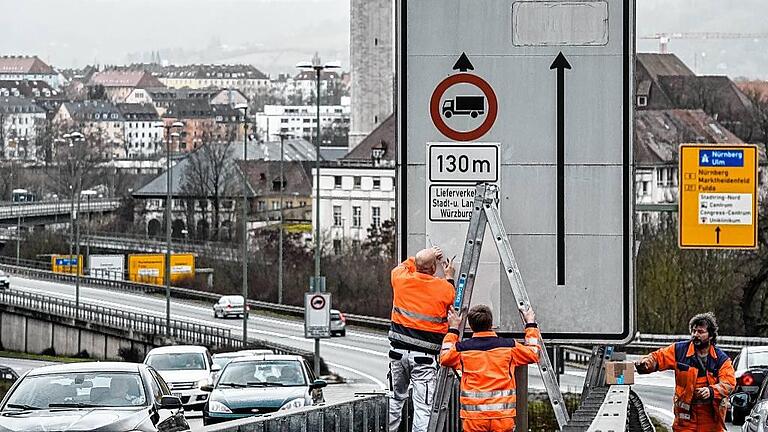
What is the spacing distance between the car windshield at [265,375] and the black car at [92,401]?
8.79 meters

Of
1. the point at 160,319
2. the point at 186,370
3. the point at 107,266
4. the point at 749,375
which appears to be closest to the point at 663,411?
the point at 186,370

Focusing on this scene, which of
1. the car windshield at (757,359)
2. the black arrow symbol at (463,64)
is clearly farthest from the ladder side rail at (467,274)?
the car windshield at (757,359)

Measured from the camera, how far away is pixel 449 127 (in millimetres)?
9938

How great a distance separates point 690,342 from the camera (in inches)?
579

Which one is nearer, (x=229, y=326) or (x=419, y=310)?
(x=419, y=310)

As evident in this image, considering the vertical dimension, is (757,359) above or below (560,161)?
below

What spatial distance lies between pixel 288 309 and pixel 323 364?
96.5 feet

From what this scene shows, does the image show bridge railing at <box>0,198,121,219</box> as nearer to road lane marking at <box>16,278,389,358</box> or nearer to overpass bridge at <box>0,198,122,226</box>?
overpass bridge at <box>0,198,122,226</box>

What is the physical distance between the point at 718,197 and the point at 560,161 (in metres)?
33.4

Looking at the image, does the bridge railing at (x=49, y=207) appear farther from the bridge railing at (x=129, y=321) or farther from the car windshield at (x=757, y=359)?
the car windshield at (x=757, y=359)

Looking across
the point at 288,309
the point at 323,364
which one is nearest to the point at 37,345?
the point at 288,309

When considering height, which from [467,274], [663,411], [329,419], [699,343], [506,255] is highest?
[506,255]

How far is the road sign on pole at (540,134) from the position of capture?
9.71m

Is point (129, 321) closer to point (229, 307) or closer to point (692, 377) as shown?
point (229, 307)
